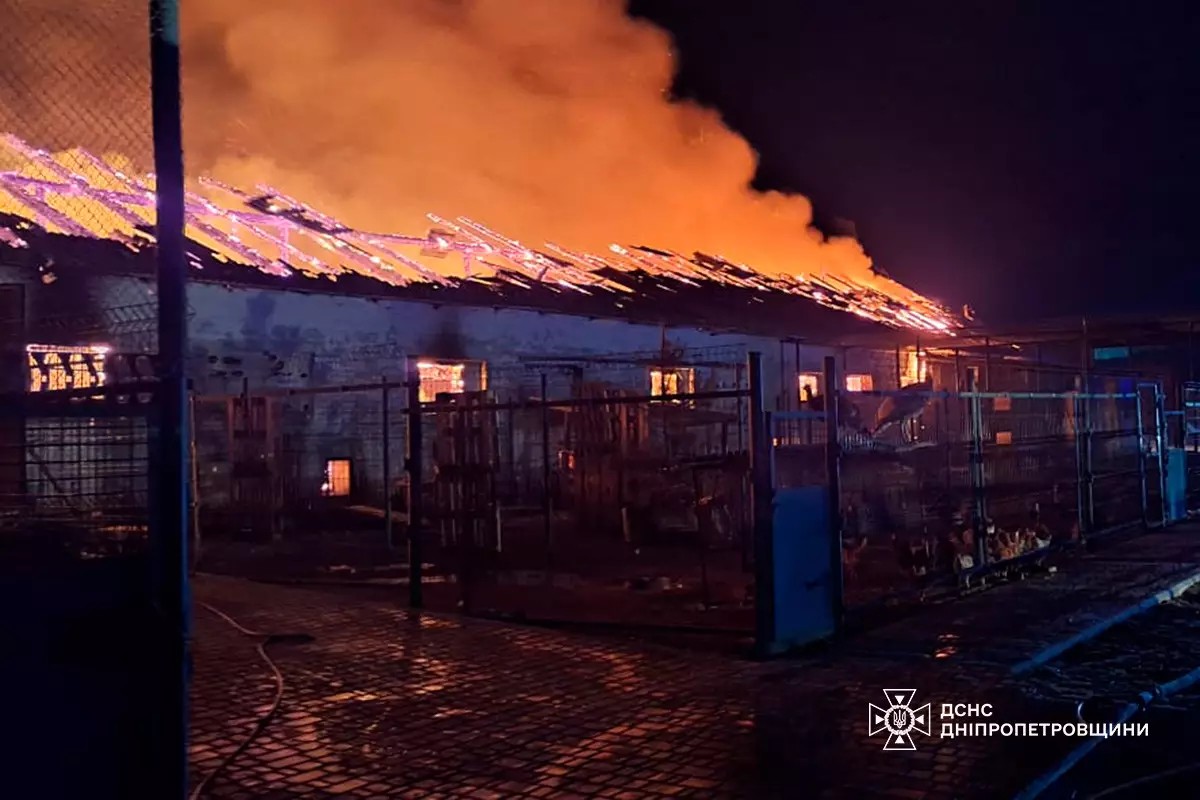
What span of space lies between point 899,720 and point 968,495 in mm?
8342

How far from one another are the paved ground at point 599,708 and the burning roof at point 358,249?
707cm

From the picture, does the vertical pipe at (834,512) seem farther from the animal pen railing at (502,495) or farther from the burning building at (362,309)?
the burning building at (362,309)

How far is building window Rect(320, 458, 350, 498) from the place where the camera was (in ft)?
61.3

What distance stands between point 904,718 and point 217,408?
1419cm

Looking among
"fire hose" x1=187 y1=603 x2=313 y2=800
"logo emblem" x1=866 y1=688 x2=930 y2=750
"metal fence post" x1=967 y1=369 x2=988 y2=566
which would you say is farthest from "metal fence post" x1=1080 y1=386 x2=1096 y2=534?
"fire hose" x1=187 y1=603 x2=313 y2=800

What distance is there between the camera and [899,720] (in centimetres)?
589

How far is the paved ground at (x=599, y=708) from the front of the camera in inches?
199

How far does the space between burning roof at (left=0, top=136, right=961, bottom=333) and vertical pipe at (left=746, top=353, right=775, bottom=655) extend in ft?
26.6

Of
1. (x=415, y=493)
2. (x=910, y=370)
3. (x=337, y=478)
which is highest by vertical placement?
(x=910, y=370)

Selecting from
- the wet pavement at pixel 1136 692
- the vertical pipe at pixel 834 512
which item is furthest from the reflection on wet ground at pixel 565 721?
the vertical pipe at pixel 834 512

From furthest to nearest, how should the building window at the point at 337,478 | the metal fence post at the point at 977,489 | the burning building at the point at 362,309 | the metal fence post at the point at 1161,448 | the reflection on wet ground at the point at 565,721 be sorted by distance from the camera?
the building window at the point at 337,478
the burning building at the point at 362,309
the metal fence post at the point at 1161,448
the metal fence post at the point at 977,489
the reflection on wet ground at the point at 565,721

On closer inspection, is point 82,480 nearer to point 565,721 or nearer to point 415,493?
point 565,721

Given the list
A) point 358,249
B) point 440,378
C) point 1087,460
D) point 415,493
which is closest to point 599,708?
point 415,493

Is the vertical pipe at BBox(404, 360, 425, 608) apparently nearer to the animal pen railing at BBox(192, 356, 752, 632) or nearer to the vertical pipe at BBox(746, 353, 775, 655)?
the animal pen railing at BBox(192, 356, 752, 632)
